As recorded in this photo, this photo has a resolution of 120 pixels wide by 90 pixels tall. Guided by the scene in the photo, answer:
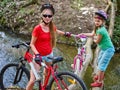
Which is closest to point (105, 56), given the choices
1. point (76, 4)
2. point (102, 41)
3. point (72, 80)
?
point (102, 41)

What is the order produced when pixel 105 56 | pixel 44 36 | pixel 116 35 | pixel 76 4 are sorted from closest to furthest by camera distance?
pixel 44 36 < pixel 105 56 < pixel 116 35 < pixel 76 4

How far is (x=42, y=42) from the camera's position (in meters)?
5.30

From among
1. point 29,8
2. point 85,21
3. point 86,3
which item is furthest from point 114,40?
point 29,8

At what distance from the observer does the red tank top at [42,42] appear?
5.16 metres

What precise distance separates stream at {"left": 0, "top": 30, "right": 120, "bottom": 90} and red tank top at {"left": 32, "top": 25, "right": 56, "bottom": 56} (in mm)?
3185

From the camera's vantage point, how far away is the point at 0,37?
12.2 m

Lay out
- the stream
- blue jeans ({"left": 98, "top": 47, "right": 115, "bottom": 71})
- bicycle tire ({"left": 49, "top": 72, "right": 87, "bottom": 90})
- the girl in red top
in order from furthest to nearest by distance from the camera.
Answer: the stream
blue jeans ({"left": 98, "top": 47, "right": 115, "bottom": 71})
the girl in red top
bicycle tire ({"left": 49, "top": 72, "right": 87, "bottom": 90})

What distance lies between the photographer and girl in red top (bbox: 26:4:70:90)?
203 inches

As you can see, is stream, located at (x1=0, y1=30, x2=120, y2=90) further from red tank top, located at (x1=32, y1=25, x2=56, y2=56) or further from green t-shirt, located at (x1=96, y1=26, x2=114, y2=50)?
red tank top, located at (x1=32, y1=25, x2=56, y2=56)

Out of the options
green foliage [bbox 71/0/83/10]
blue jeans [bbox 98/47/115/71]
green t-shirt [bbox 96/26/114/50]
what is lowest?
blue jeans [bbox 98/47/115/71]

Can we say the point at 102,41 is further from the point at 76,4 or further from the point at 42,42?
the point at 76,4

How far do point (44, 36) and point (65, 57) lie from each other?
526 cm

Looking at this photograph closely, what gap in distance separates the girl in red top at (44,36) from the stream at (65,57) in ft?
10.3

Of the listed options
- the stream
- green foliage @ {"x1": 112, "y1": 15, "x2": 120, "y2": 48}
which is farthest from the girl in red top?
green foliage @ {"x1": 112, "y1": 15, "x2": 120, "y2": 48}
